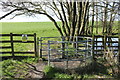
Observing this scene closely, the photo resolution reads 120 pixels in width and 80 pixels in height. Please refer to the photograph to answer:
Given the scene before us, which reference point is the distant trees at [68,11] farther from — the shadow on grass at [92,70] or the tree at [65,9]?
the shadow on grass at [92,70]

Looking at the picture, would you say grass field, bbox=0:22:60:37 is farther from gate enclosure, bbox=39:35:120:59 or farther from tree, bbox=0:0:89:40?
gate enclosure, bbox=39:35:120:59

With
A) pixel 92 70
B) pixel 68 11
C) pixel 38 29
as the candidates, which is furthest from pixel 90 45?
pixel 38 29

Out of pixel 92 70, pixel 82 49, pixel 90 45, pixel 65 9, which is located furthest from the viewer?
pixel 65 9

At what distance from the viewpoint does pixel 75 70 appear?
4.85 meters

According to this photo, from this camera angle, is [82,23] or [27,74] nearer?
[27,74]

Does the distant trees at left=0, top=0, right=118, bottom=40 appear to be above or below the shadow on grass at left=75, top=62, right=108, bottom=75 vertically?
above

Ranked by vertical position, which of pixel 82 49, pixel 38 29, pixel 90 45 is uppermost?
pixel 38 29

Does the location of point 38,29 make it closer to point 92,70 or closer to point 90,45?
point 90,45

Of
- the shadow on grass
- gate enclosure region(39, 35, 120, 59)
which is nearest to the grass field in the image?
gate enclosure region(39, 35, 120, 59)

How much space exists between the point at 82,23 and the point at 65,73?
19.8 ft

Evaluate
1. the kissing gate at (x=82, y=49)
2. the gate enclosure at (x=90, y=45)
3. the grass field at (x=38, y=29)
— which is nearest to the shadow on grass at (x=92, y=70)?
the kissing gate at (x=82, y=49)

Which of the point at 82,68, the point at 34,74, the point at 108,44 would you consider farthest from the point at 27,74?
the point at 108,44

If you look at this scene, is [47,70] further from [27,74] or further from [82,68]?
[82,68]

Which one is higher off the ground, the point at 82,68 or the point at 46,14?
the point at 46,14
